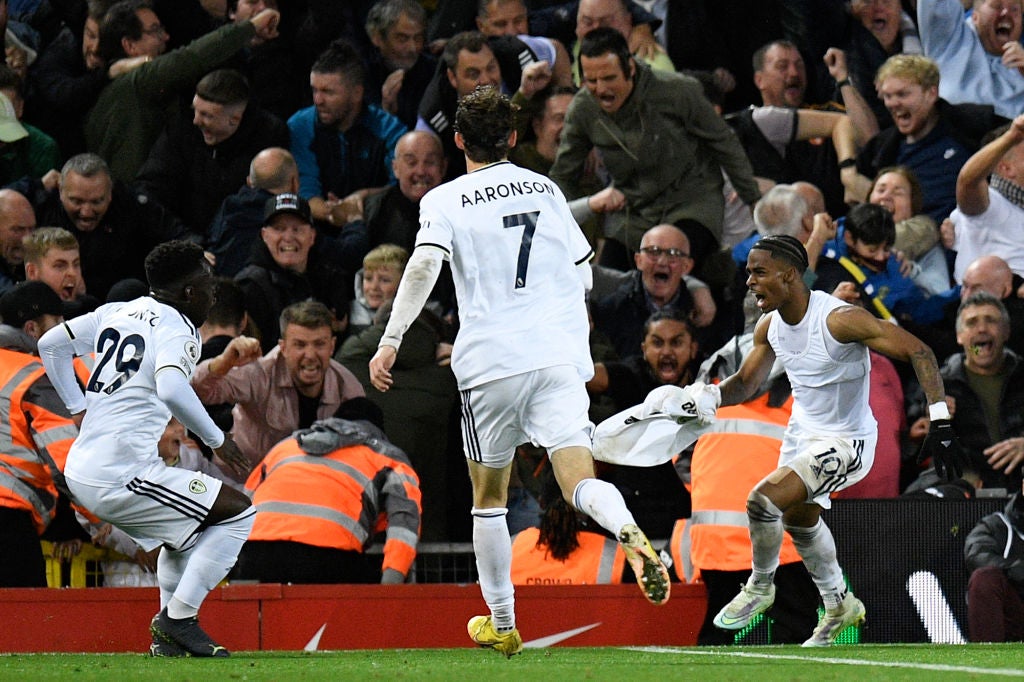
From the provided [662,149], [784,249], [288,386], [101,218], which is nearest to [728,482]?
[784,249]

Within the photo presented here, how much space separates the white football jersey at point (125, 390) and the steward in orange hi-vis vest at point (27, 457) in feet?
3.71

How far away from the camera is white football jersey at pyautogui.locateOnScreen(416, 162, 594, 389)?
684 centimetres

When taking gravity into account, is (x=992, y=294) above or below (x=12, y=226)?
below

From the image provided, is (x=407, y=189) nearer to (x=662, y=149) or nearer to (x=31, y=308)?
(x=662, y=149)

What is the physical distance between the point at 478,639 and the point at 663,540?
8.34ft

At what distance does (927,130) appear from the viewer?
11.5 meters

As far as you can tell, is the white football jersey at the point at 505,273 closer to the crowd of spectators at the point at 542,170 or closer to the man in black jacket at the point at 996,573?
the crowd of spectators at the point at 542,170

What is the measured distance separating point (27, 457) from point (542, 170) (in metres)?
4.60

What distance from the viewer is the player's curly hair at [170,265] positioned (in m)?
7.65

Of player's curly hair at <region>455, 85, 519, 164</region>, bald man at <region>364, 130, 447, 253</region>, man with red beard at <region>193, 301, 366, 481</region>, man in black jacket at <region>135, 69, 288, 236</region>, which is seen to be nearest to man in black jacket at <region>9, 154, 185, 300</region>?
man in black jacket at <region>135, 69, 288, 236</region>

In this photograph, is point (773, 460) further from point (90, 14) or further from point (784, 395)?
point (90, 14)

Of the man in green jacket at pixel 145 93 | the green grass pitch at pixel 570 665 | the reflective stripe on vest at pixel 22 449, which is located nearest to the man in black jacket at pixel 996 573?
the green grass pitch at pixel 570 665

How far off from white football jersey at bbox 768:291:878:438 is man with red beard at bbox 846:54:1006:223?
3.74m

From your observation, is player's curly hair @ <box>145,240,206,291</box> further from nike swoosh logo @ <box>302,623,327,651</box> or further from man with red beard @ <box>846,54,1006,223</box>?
man with red beard @ <box>846,54,1006,223</box>
